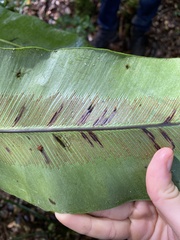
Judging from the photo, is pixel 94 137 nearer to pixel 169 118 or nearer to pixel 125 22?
pixel 169 118

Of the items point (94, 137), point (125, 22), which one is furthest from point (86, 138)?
point (125, 22)

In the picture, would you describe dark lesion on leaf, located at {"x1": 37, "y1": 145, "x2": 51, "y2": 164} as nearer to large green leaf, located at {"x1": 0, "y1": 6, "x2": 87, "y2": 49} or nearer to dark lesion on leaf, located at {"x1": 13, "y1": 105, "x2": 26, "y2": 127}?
dark lesion on leaf, located at {"x1": 13, "y1": 105, "x2": 26, "y2": 127}

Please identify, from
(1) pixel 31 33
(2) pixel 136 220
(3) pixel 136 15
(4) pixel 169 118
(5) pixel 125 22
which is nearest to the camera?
(4) pixel 169 118

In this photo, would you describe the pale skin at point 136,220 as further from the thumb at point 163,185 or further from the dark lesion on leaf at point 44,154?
the dark lesion on leaf at point 44,154

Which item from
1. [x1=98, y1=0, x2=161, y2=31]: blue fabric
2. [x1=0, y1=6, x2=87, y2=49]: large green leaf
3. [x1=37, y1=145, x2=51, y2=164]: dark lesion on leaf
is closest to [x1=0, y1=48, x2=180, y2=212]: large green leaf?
[x1=37, y1=145, x2=51, y2=164]: dark lesion on leaf

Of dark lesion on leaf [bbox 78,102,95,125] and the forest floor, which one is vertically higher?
dark lesion on leaf [bbox 78,102,95,125]

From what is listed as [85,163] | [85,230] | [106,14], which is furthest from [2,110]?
[106,14]
